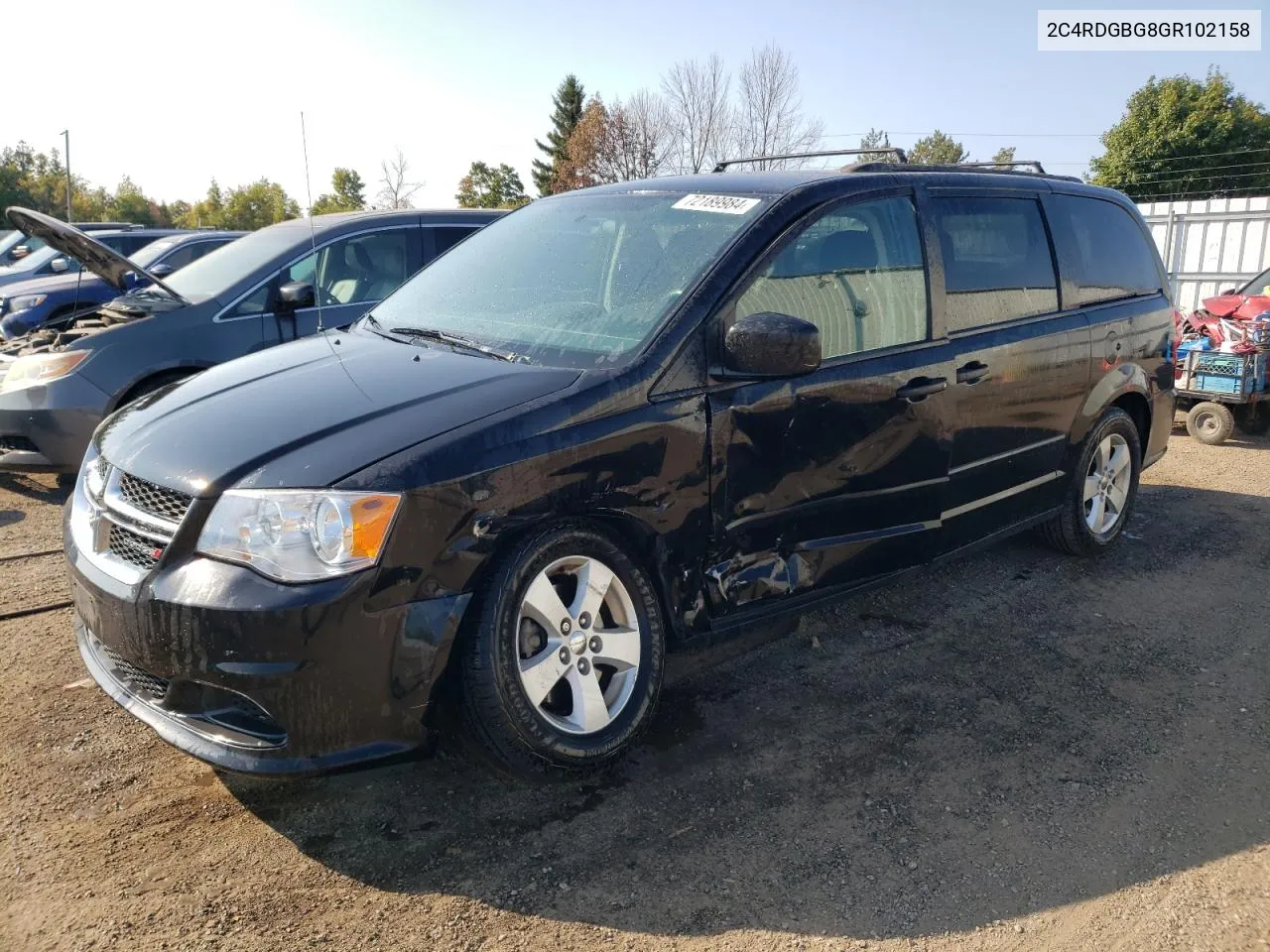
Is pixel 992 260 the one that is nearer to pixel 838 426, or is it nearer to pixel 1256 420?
pixel 838 426

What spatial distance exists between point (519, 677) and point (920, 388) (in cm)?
197

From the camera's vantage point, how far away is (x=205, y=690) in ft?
8.28

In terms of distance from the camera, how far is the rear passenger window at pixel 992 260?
3.98 meters

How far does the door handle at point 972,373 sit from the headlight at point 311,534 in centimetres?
245

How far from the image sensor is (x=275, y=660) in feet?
7.89

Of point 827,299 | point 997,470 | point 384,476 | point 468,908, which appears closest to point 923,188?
point 827,299

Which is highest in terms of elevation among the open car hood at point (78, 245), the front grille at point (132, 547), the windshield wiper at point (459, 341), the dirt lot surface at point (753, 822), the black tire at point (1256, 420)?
the open car hood at point (78, 245)

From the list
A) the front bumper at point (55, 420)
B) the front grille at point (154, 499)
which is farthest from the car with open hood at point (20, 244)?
the front grille at point (154, 499)

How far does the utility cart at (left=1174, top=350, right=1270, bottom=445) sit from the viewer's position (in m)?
8.14

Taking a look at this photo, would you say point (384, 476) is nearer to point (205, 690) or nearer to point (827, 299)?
point (205, 690)

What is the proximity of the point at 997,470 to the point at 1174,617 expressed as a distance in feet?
3.69

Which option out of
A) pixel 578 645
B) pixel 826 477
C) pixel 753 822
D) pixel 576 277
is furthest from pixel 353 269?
pixel 753 822

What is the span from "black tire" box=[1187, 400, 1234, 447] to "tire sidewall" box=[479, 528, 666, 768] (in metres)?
7.32

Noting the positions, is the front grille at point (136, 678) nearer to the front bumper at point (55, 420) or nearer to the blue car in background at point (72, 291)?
the front bumper at point (55, 420)
